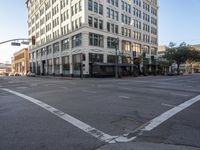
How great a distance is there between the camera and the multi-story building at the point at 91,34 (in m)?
46.6

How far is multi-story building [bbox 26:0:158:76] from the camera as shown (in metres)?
46.6

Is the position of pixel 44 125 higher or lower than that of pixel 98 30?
lower

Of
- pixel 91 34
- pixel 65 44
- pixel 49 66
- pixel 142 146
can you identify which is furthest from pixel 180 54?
pixel 142 146

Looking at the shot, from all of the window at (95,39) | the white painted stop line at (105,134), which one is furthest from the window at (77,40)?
the white painted stop line at (105,134)

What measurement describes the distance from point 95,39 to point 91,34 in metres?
1.66

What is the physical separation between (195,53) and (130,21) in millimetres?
31292

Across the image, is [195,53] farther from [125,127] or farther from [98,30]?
[125,127]

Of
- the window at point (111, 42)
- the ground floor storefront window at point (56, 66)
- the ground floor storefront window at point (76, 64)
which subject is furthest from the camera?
the ground floor storefront window at point (56, 66)

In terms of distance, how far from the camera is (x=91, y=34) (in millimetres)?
46844

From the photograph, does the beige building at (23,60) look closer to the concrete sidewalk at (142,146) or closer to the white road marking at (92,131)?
the white road marking at (92,131)

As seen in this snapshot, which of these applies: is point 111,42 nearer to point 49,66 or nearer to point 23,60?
point 49,66

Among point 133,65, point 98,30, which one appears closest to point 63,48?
point 98,30

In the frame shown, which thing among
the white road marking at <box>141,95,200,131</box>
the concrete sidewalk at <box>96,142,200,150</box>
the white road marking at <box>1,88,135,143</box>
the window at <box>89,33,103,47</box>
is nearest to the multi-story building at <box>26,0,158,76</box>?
the window at <box>89,33,103,47</box>

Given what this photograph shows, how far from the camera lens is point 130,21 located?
6003cm
